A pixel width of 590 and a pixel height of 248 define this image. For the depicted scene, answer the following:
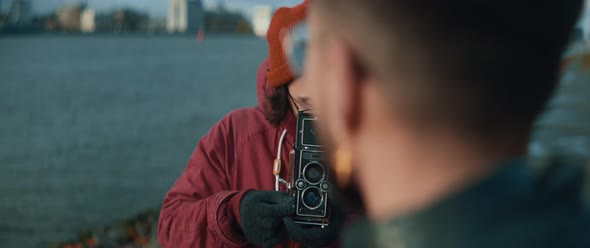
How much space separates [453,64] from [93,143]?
22.5 meters

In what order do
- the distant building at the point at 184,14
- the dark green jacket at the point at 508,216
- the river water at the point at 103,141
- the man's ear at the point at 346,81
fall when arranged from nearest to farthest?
1. the dark green jacket at the point at 508,216
2. the man's ear at the point at 346,81
3. the river water at the point at 103,141
4. the distant building at the point at 184,14

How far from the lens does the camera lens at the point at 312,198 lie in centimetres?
258

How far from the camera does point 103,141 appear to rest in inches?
910

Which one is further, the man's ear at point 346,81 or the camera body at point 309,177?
the camera body at point 309,177

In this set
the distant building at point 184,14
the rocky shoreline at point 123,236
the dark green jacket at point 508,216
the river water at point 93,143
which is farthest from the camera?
the distant building at point 184,14

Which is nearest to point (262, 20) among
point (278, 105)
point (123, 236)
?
point (278, 105)

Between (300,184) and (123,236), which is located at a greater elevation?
(300,184)

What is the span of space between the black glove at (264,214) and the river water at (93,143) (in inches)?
398

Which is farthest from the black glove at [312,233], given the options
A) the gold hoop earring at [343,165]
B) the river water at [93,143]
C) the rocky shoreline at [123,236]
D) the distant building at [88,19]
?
the distant building at [88,19]

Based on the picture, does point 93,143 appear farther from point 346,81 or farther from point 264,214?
point 346,81

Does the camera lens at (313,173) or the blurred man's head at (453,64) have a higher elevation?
the blurred man's head at (453,64)

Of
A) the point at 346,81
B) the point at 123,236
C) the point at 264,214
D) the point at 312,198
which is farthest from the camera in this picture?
the point at 123,236

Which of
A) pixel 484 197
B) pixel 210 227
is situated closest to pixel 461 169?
pixel 484 197

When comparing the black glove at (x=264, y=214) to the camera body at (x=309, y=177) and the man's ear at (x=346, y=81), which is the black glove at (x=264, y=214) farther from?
the man's ear at (x=346, y=81)
